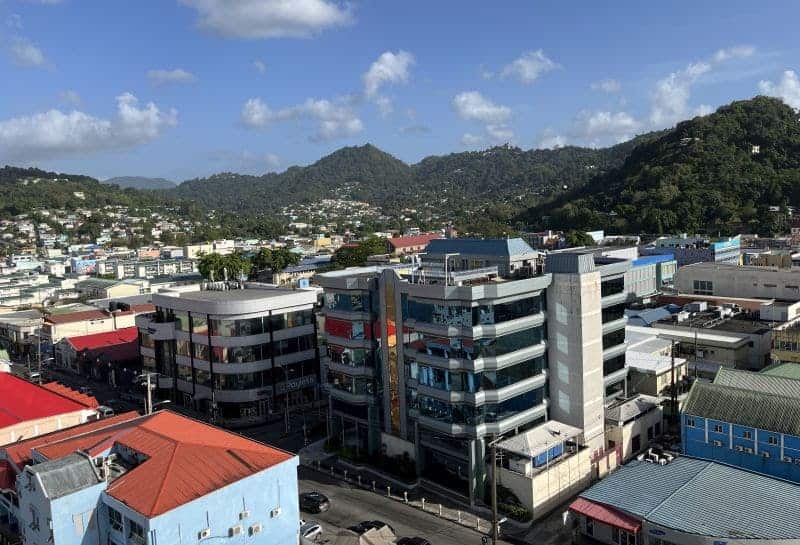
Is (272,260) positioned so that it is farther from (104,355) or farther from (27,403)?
(27,403)

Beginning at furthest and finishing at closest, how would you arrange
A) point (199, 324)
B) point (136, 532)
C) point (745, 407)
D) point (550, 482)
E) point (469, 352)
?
point (199, 324), point (745, 407), point (469, 352), point (550, 482), point (136, 532)

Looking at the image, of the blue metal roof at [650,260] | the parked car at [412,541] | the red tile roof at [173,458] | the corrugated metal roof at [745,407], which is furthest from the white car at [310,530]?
the blue metal roof at [650,260]

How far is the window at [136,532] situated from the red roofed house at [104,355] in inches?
1626

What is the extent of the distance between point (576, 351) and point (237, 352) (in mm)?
25375

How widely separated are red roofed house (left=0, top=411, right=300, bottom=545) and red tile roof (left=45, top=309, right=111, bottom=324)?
49.0 meters

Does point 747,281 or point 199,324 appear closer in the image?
point 199,324

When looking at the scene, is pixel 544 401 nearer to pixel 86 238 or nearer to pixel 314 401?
pixel 314 401

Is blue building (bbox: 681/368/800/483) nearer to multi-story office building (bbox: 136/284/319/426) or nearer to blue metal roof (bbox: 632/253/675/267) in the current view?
multi-story office building (bbox: 136/284/319/426)

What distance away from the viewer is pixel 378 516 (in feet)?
107

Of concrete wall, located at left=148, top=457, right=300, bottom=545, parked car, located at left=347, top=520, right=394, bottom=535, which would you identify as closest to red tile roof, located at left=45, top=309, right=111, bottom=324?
parked car, located at left=347, top=520, right=394, bottom=535

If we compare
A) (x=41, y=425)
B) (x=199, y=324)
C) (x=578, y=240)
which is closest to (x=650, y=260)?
(x=578, y=240)

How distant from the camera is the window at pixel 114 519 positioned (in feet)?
79.7

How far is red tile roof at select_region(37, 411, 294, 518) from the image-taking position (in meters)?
23.9

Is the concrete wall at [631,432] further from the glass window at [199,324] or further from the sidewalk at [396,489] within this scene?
the glass window at [199,324]
